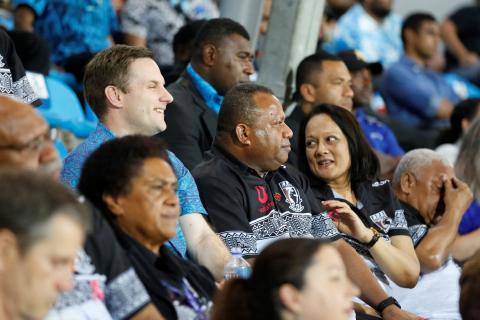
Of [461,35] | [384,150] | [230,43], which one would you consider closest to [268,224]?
[230,43]

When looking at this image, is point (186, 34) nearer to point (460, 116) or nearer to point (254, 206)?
point (460, 116)

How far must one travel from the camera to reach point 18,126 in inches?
146

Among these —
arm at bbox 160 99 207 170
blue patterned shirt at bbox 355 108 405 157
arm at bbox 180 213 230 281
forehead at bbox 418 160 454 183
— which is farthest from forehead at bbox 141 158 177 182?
blue patterned shirt at bbox 355 108 405 157

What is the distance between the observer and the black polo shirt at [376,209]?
6.07 meters

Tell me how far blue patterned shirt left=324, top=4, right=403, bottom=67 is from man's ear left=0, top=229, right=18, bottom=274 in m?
7.70

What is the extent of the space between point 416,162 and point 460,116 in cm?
219

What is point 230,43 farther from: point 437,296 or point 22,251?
point 22,251

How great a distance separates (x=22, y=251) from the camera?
318 cm

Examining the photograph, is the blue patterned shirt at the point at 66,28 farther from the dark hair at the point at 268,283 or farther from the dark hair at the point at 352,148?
the dark hair at the point at 268,283

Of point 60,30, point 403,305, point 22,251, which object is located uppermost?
point 22,251

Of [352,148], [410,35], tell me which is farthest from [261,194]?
[410,35]

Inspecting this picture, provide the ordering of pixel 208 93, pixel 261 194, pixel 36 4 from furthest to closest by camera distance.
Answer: pixel 36 4 → pixel 208 93 → pixel 261 194

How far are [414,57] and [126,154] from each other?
7139mm

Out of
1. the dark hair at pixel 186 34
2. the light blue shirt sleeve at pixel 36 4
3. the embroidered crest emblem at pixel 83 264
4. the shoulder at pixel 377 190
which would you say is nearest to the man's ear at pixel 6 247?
the embroidered crest emblem at pixel 83 264
